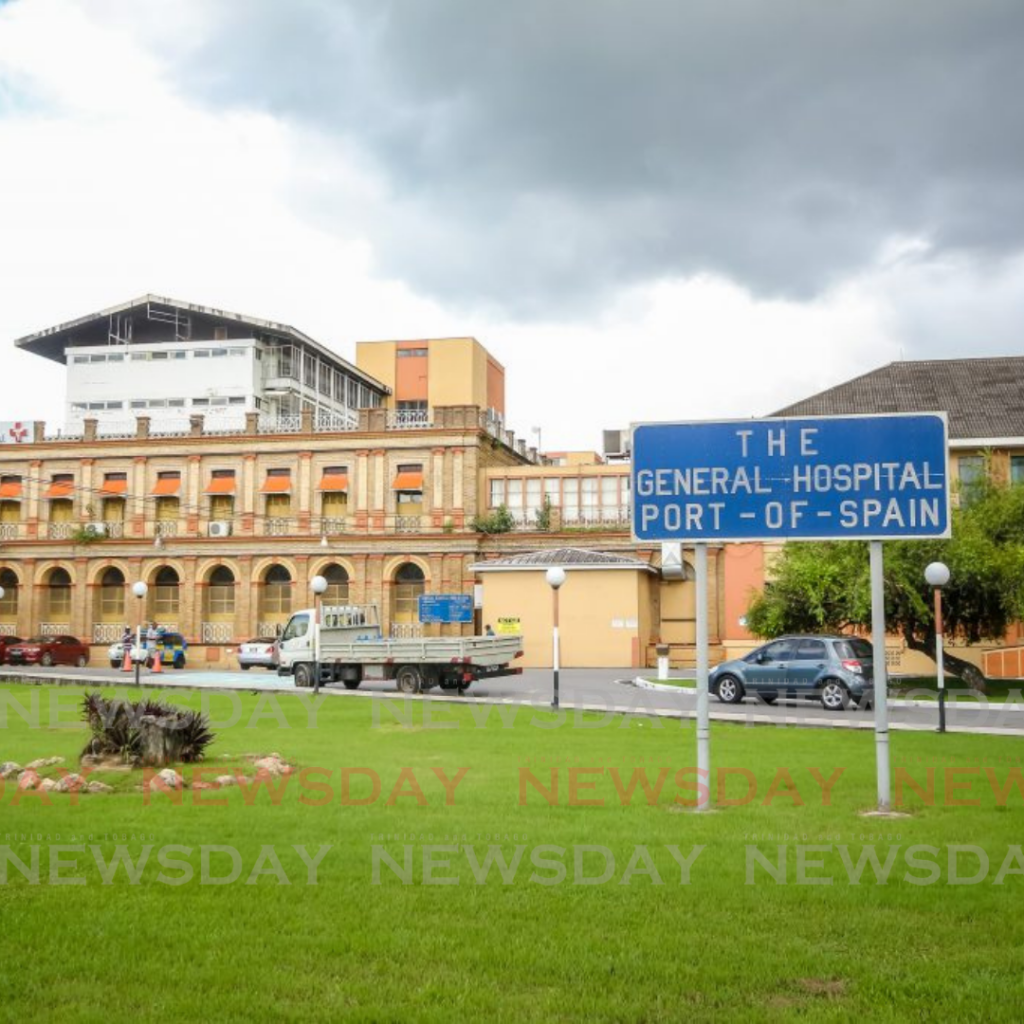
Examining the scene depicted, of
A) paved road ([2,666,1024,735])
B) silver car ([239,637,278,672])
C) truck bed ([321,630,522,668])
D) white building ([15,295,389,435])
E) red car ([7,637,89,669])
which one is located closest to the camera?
paved road ([2,666,1024,735])

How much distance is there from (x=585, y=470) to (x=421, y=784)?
4203 cm

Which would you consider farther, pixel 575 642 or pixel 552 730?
pixel 575 642

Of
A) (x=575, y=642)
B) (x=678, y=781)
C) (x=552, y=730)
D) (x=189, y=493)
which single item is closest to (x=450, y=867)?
(x=678, y=781)

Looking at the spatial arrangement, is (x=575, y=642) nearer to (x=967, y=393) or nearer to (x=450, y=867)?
(x=967, y=393)

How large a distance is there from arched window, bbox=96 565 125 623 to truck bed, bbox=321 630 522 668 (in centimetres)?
2704

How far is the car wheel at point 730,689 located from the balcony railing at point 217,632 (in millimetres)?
32468

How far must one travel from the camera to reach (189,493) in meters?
56.1

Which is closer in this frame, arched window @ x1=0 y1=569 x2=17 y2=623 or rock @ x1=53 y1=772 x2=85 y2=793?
rock @ x1=53 y1=772 x2=85 y2=793

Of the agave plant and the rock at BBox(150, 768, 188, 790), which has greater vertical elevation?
the agave plant

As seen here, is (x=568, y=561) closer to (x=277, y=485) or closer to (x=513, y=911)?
(x=277, y=485)

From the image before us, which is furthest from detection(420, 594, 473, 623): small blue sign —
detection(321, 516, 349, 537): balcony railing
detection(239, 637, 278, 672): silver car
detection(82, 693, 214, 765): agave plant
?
detection(82, 693, 214, 765): agave plant

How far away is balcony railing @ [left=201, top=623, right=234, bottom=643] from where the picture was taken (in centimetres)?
5456

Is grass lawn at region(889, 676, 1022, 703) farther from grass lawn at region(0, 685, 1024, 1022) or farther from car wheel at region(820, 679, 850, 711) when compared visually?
grass lawn at region(0, 685, 1024, 1022)

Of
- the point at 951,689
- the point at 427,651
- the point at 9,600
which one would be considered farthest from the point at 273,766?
the point at 9,600
